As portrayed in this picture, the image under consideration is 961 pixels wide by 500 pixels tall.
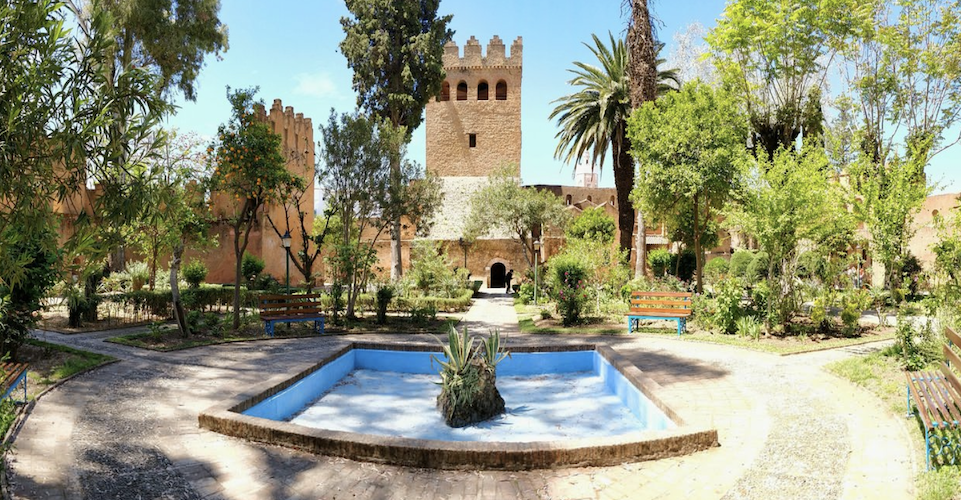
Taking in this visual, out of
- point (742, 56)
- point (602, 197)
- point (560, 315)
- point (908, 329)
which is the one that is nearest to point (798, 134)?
point (742, 56)

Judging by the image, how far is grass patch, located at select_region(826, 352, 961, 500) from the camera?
369cm

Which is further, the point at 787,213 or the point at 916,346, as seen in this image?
the point at 787,213

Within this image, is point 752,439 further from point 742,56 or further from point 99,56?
point 742,56

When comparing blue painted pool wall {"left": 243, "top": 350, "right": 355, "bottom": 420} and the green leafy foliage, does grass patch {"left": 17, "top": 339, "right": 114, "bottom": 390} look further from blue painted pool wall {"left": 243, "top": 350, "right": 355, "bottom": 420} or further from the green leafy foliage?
blue painted pool wall {"left": 243, "top": 350, "right": 355, "bottom": 420}

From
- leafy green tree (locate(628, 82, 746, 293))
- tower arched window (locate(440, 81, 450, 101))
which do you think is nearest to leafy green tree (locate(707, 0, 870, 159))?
leafy green tree (locate(628, 82, 746, 293))

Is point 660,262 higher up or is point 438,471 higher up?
point 660,262

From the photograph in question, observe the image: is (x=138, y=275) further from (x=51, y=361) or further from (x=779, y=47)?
(x=779, y=47)

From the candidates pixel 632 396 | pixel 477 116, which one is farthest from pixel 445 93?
pixel 632 396

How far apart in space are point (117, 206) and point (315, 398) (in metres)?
4.50

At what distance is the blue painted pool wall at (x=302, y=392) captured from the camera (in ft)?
20.4

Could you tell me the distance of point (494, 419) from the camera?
21.9 feet

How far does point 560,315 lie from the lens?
14.4 m

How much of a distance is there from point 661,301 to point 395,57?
1716cm

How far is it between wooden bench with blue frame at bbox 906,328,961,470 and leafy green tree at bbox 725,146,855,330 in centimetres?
560
